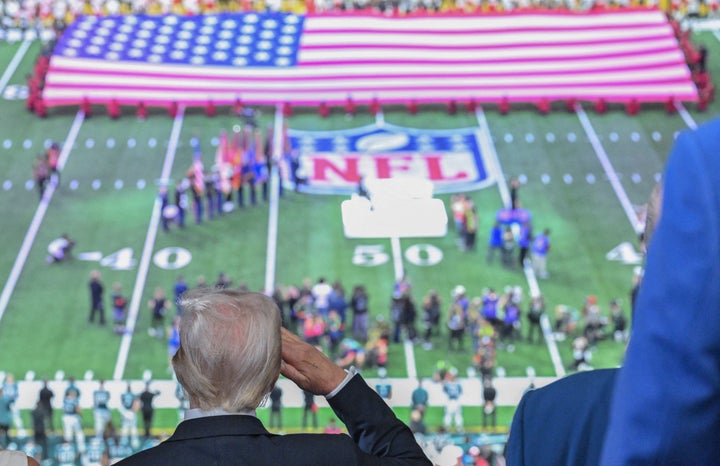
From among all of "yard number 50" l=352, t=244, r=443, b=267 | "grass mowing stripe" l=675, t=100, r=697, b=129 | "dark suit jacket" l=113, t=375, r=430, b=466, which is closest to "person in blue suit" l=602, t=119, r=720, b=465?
"dark suit jacket" l=113, t=375, r=430, b=466

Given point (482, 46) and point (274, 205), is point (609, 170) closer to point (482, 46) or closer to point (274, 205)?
point (482, 46)

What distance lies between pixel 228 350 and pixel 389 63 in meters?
33.7

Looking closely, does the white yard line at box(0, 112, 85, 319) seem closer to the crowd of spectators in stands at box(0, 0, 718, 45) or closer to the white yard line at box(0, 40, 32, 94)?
the white yard line at box(0, 40, 32, 94)

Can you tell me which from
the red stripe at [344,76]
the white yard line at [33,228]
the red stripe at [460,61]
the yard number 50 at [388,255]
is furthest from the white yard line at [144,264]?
the red stripe at [460,61]

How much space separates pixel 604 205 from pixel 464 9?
13.0 metres

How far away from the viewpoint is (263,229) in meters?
29.1

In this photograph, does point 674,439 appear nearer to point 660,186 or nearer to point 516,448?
point 660,186

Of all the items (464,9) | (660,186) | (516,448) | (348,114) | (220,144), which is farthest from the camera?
(464,9)

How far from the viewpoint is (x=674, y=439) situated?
1.45m

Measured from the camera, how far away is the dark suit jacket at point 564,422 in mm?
2043

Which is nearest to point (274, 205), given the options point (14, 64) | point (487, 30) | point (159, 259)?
point (159, 259)

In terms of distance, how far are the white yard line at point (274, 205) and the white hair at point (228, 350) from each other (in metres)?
22.1

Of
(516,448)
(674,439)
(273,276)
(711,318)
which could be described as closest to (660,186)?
(711,318)

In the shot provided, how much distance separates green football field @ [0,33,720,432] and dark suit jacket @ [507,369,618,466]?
69.3 feet
